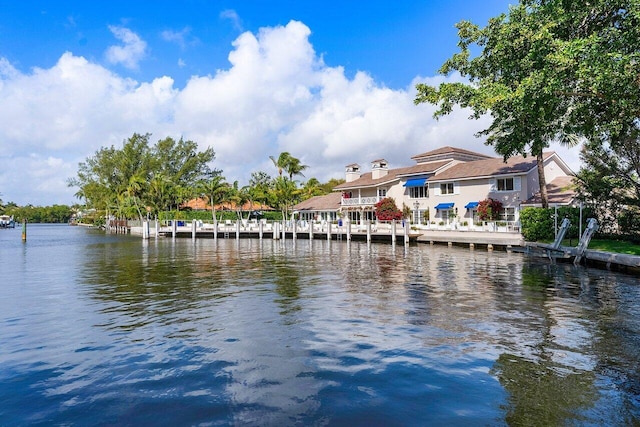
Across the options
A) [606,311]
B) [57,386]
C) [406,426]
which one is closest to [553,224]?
[606,311]

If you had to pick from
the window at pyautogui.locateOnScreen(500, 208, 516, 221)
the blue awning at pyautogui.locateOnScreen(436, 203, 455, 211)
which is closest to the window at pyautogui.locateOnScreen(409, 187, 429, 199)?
the blue awning at pyautogui.locateOnScreen(436, 203, 455, 211)

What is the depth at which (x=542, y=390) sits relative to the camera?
709 cm

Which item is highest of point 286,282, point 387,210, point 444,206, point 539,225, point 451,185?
point 451,185

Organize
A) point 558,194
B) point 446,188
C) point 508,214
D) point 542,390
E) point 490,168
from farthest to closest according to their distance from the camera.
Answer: point 446,188
point 490,168
point 508,214
point 558,194
point 542,390

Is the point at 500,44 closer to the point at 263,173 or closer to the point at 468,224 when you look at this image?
the point at 468,224

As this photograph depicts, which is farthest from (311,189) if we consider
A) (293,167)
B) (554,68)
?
(554,68)

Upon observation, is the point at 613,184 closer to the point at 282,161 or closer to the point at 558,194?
the point at 558,194

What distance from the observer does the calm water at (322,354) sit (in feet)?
21.5

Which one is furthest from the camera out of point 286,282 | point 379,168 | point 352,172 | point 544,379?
point 352,172

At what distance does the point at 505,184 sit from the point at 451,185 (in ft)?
19.9

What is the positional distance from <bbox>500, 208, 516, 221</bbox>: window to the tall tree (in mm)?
22528

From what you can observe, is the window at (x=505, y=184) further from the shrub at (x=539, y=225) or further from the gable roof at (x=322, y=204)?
the gable roof at (x=322, y=204)

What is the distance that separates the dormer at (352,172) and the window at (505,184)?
81.9 ft

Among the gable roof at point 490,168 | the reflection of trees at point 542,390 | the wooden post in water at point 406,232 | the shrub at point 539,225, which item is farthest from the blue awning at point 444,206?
the reflection of trees at point 542,390
